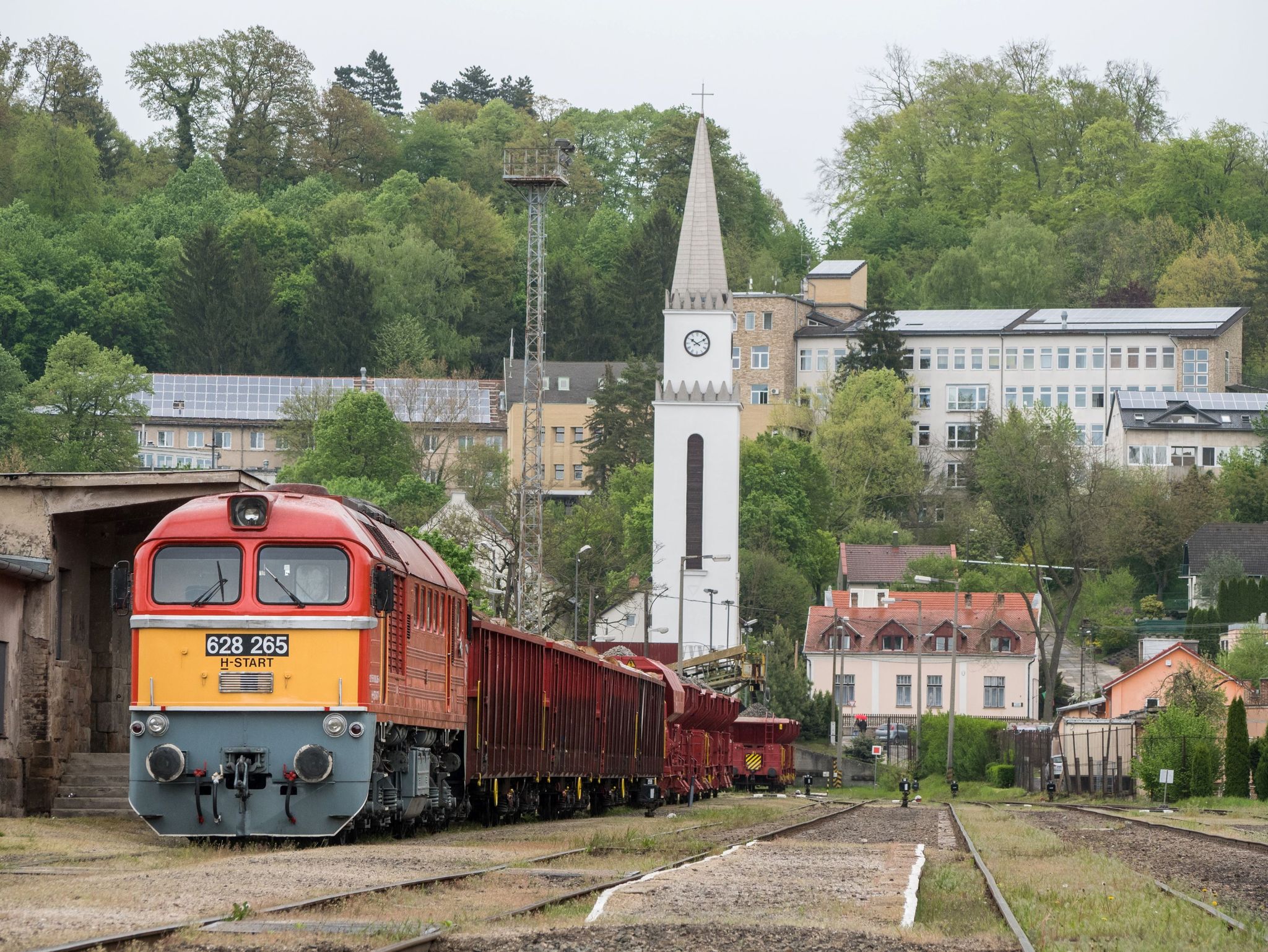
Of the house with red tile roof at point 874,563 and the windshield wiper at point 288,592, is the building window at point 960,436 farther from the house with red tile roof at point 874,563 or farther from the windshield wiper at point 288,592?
the windshield wiper at point 288,592

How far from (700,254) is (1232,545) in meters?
33.8

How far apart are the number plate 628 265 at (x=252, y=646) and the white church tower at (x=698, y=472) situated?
265ft

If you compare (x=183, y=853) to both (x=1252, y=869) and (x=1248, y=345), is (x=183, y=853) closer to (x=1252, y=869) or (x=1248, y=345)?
(x=1252, y=869)

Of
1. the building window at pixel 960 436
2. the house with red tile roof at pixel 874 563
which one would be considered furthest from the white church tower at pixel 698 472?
the building window at pixel 960 436

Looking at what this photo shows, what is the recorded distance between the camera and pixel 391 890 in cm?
1518

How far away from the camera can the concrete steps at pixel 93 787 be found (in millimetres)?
28094

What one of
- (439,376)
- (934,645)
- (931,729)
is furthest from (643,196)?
(931,729)

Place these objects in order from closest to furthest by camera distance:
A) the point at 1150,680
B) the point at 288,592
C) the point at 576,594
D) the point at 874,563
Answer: the point at 288,592 < the point at 576,594 < the point at 1150,680 < the point at 874,563

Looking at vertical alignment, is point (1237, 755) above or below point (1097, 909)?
below

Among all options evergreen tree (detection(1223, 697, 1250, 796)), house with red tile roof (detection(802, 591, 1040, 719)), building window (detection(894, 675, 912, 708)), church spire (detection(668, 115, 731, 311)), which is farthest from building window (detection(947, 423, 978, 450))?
evergreen tree (detection(1223, 697, 1250, 796))

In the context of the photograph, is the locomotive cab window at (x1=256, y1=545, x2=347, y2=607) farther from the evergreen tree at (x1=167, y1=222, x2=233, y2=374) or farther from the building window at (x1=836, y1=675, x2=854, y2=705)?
the evergreen tree at (x1=167, y1=222, x2=233, y2=374)

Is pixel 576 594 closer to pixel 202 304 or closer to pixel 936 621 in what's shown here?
pixel 936 621

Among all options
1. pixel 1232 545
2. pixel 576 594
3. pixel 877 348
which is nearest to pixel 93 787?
pixel 576 594

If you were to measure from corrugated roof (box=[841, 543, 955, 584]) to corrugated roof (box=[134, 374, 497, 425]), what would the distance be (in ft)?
115
